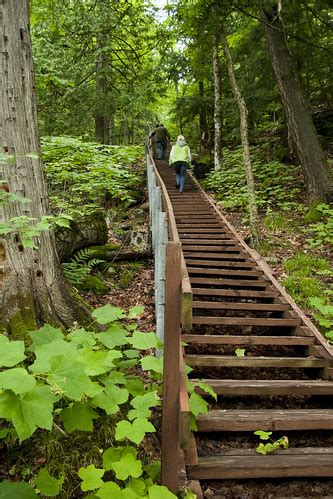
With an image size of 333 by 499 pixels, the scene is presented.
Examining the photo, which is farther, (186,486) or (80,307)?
(80,307)

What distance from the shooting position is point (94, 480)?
215cm

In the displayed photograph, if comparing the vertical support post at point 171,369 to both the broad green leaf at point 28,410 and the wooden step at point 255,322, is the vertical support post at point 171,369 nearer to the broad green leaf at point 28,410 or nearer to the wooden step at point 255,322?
the broad green leaf at point 28,410

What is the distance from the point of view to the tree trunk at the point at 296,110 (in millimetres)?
10219

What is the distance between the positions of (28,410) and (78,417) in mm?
550

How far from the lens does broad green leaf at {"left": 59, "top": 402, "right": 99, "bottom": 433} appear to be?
223 cm

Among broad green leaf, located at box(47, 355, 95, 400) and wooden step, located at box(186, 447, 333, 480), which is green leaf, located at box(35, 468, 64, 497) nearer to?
broad green leaf, located at box(47, 355, 95, 400)

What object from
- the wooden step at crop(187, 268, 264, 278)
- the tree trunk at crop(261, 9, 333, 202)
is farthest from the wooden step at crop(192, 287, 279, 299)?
the tree trunk at crop(261, 9, 333, 202)

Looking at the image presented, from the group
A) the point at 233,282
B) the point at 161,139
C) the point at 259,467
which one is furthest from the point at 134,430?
the point at 161,139

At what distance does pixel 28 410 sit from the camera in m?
1.79

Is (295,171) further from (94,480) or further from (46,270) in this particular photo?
(94,480)

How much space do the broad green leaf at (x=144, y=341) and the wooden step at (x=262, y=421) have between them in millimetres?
1002

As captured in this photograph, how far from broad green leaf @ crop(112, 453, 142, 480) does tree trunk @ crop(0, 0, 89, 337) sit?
1392mm

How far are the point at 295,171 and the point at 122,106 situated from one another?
256 inches

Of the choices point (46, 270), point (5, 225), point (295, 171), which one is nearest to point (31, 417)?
point (5, 225)
